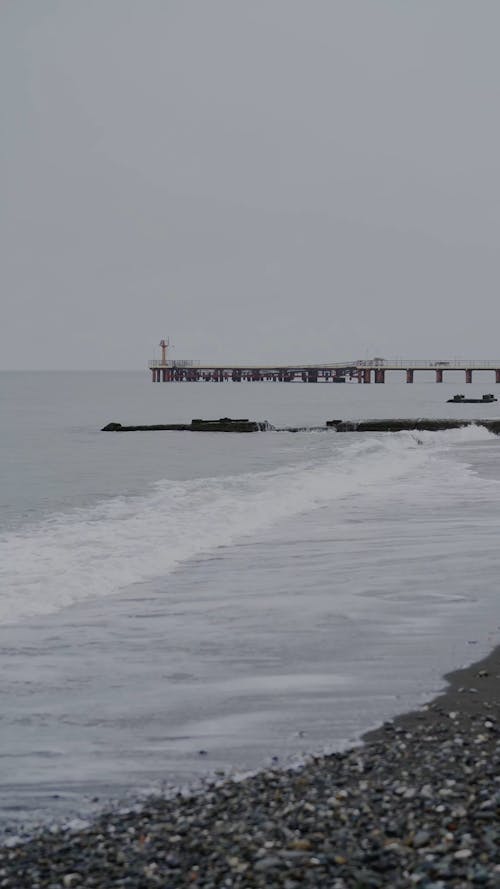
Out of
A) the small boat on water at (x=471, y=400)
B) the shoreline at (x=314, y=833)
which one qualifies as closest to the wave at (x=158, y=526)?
the shoreline at (x=314, y=833)

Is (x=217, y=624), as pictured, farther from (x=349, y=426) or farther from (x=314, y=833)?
(x=349, y=426)

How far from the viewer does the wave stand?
9797 millimetres

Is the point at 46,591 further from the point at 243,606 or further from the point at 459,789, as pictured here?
the point at 459,789

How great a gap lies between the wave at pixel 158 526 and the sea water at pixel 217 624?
5 cm

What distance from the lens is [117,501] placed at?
18.4 m

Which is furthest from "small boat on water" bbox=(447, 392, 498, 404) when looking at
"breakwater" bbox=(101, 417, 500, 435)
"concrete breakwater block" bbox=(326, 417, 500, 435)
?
"concrete breakwater block" bbox=(326, 417, 500, 435)

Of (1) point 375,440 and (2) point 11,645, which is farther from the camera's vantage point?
(1) point 375,440

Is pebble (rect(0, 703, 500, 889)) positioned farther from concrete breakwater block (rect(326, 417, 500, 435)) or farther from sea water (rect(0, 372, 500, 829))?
concrete breakwater block (rect(326, 417, 500, 435))

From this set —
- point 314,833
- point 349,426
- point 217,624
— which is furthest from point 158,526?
point 349,426

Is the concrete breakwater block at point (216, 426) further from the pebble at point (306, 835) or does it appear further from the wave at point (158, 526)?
the pebble at point (306, 835)

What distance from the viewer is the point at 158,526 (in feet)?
46.5

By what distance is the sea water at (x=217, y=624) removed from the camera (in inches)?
206

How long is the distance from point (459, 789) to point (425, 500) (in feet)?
41.8

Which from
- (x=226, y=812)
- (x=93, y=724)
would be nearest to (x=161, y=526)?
(x=93, y=724)
